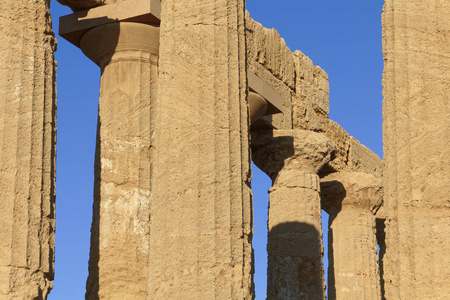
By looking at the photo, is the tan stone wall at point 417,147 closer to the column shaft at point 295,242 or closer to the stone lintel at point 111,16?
the stone lintel at point 111,16

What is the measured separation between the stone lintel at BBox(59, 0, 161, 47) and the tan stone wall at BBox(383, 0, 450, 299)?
7.08 meters

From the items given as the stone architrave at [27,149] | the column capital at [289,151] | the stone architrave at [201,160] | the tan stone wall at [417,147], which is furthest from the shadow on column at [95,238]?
the tan stone wall at [417,147]

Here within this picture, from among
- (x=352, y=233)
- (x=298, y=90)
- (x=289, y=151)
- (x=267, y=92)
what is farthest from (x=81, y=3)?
(x=352, y=233)

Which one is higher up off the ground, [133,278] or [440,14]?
[440,14]

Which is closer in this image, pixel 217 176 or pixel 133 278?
pixel 217 176

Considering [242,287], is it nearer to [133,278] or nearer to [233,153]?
[233,153]

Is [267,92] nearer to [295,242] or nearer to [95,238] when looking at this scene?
[295,242]

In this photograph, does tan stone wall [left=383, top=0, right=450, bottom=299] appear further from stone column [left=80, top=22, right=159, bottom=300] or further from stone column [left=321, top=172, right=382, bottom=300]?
stone column [left=321, top=172, right=382, bottom=300]

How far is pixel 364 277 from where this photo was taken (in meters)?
24.7

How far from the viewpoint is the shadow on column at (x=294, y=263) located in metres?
21.5

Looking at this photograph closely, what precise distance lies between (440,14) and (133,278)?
7.53 metres

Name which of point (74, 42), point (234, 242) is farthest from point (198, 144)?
point (74, 42)

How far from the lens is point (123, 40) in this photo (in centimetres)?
1891

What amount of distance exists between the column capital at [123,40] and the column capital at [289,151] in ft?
14.3
